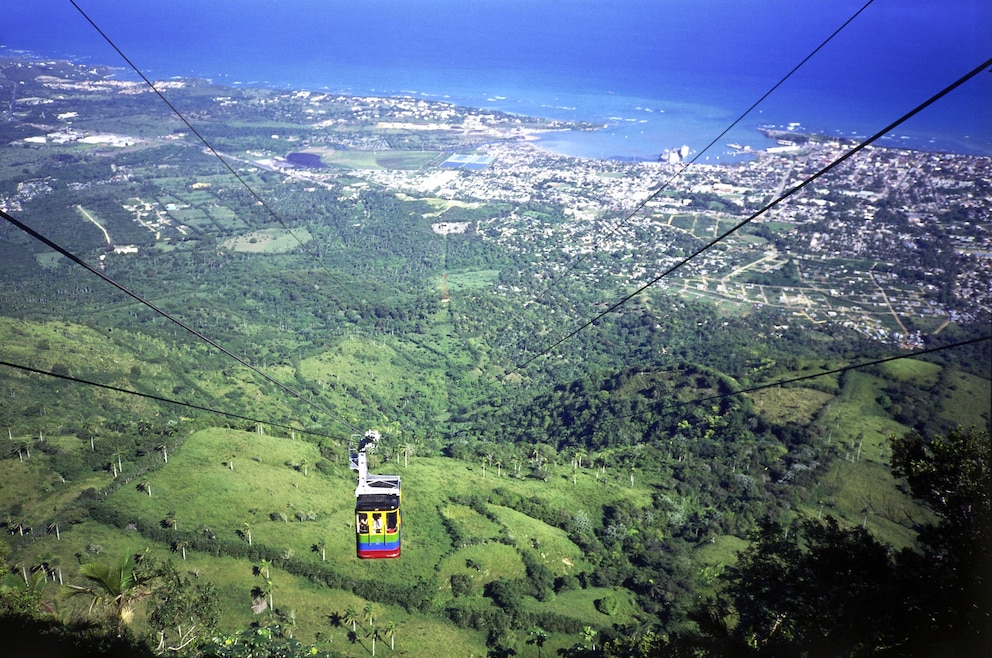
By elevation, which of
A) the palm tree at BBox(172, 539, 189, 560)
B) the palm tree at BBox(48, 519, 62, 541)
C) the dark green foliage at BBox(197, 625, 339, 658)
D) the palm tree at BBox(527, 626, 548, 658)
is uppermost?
the palm tree at BBox(48, 519, 62, 541)

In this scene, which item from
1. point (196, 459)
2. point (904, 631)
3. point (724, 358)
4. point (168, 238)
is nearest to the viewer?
point (904, 631)

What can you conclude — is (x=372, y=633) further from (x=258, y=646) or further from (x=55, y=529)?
(x=55, y=529)

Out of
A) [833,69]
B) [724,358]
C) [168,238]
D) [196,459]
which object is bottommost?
[196,459]

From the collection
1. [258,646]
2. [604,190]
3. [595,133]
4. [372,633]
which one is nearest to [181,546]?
[372,633]

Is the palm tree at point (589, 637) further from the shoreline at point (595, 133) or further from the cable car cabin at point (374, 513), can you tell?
the shoreline at point (595, 133)

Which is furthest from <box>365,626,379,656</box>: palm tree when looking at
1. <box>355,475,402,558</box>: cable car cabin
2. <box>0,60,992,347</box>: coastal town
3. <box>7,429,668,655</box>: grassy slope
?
<box>0,60,992,347</box>: coastal town

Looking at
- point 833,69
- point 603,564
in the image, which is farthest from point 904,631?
point 833,69

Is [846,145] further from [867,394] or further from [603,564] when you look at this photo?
[603,564]

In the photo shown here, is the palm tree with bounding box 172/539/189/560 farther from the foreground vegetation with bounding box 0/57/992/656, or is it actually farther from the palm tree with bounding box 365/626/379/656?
Result: the palm tree with bounding box 365/626/379/656
